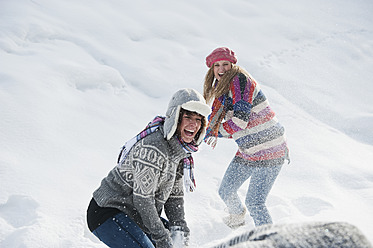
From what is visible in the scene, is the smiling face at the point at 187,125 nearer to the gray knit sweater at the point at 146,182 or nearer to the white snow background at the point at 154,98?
the gray knit sweater at the point at 146,182

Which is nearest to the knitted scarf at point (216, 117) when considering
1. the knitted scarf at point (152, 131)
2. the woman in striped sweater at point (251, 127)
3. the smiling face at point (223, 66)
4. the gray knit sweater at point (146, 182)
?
the woman in striped sweater at point (251, 127)

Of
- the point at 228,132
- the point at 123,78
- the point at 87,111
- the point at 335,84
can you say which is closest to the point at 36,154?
the point at 87,111

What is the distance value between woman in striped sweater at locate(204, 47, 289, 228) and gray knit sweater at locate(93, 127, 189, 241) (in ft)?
2.45

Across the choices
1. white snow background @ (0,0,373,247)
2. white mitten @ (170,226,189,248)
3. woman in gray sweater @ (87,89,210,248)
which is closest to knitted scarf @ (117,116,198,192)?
woman in gray sweater @ (87,89,210,248)

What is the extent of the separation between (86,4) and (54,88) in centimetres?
354

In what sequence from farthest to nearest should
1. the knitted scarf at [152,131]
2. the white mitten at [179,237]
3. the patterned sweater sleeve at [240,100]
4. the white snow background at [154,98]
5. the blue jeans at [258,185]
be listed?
1. the white snow background at [154,98]
2. the blue jeans at [258,185]
3. the patterned sweater sleeve at [240,100]
4. the white mitten at [179,237]
5. the knitted scarf at [152,131]

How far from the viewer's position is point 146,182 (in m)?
1.79

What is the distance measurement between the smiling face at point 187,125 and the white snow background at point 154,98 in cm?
111

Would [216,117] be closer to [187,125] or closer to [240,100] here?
[240,100]

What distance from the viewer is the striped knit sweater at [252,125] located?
253cm

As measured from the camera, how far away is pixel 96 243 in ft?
8.14

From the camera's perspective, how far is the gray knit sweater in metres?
1.80

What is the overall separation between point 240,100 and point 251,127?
23cm

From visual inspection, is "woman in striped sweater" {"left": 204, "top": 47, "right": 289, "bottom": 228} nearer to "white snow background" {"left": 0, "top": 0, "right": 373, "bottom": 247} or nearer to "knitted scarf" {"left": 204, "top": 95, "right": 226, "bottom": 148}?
"knitted scarf" {"left": 204, "top": 95, "right": 226, "bottom": 148}
